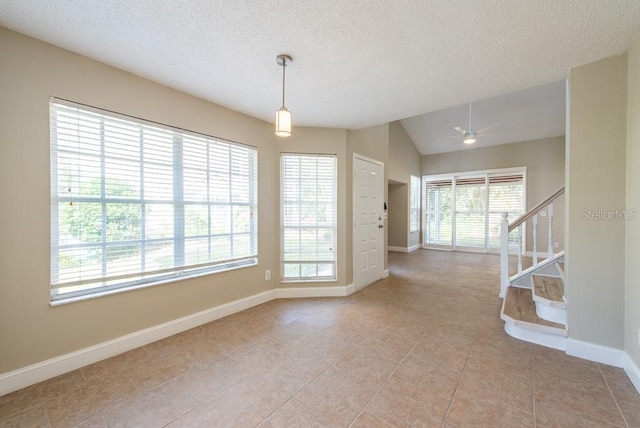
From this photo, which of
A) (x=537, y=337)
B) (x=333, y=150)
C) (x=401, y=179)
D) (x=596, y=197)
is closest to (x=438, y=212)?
(x=401, y=179)

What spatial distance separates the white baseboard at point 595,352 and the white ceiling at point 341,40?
7.54 ft

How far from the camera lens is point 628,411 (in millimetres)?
1594

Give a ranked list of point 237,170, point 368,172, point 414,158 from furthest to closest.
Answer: point 414,158
point 368,172
point 237,170

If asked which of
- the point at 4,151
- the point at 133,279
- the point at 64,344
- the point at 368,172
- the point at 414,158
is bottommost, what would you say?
the point at 64,344

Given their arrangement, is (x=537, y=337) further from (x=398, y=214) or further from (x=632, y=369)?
(x=398, y=214)

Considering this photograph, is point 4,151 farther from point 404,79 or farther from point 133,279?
point 404,79

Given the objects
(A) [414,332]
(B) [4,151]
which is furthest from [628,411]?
(B) [4,151]

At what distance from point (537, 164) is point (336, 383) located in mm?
7617

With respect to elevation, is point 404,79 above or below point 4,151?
above

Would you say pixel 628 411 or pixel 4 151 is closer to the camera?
pixel 628 411

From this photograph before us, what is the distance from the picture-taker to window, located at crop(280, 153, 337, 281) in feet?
12.1

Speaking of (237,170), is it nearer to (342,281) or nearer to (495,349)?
(342,281)

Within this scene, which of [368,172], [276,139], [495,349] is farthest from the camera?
[368,172]

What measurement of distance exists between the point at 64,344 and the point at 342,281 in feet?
9.64
